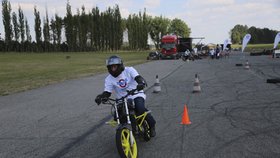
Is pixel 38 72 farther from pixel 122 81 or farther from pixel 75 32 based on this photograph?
pixel 75 32

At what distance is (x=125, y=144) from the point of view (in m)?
4.67

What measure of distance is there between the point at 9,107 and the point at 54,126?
376 centimetres

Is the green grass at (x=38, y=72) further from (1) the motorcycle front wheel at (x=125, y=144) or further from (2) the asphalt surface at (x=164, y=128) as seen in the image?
(1) the motorcycle front wheel at (x=125, y=144)

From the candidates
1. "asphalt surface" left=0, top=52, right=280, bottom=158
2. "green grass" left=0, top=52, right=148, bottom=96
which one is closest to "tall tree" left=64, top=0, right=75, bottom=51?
"green grass" left=0, top=52, right=148, bottom=96

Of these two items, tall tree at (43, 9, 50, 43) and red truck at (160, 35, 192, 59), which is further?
tall tree at (43, 9, 50, 43)

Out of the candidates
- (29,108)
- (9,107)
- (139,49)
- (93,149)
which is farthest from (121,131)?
(139,49)

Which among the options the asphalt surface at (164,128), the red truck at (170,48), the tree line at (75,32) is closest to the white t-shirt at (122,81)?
the asphalt surface at (164,128)

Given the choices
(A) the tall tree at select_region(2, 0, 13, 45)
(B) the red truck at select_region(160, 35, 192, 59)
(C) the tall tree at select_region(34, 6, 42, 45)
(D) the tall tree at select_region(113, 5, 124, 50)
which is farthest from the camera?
(D) the tall tree at select_region(113, 5, 124, 50)

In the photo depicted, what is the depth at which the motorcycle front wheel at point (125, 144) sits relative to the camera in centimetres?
446

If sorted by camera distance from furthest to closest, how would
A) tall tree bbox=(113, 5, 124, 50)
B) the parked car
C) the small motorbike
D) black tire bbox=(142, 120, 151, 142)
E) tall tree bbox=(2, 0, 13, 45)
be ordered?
tall tree bbox=(113, 5, 124, 50), tall tree bbox=(2, 0, 13, 45), the parked car, black tire bbox=(142, 120, 151, 142), the small motorbike

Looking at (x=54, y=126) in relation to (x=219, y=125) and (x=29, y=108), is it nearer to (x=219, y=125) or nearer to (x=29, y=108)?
(x=29, y=108)

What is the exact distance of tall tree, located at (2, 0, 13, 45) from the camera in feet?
222

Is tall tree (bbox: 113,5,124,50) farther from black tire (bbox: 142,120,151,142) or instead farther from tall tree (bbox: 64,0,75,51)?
black tire (bbox: 142,120,151,142)

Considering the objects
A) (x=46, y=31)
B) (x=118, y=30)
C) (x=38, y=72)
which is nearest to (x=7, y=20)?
(x=46, y=31)
